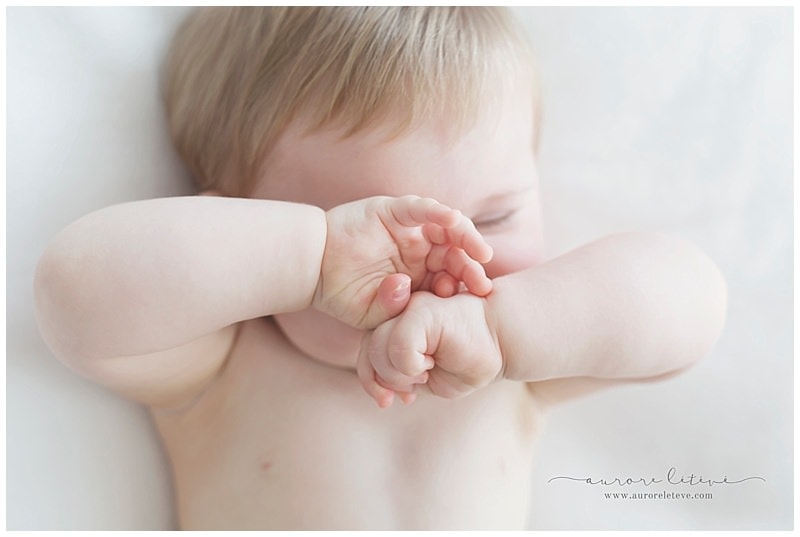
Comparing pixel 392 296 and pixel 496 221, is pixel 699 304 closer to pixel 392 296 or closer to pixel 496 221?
pixel 496 221

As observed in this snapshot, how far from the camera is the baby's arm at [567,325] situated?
84 centimetres

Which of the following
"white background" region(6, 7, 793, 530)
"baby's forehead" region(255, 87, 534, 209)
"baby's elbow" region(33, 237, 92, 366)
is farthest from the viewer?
"white background" region(6, 7, 793, 530)

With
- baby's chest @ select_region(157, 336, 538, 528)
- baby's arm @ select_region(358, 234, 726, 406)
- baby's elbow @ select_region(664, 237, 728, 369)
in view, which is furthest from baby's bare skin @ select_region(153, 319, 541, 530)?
baby's elbow @ select_region(664, 237, 728, 369)

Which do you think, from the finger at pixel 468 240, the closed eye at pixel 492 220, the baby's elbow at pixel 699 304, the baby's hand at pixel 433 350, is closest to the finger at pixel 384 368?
the baby's hand at pixel 433 350

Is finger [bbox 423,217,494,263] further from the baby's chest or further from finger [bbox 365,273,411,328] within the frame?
the baby's chest

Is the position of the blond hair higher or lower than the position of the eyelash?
higher

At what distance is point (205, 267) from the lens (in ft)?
2.65

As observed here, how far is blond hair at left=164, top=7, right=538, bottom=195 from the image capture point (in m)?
0.93

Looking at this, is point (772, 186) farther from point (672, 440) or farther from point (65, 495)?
point (65, 495)

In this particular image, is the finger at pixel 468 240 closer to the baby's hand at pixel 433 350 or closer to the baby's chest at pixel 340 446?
Result: the baby's hand at pixel 433 350

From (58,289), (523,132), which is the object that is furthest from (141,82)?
(523,132)

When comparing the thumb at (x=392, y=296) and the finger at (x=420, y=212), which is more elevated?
the finger at (x=420, y=212)

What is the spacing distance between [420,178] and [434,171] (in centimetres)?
2

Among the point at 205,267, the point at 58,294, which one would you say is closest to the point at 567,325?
the point at 205,267
